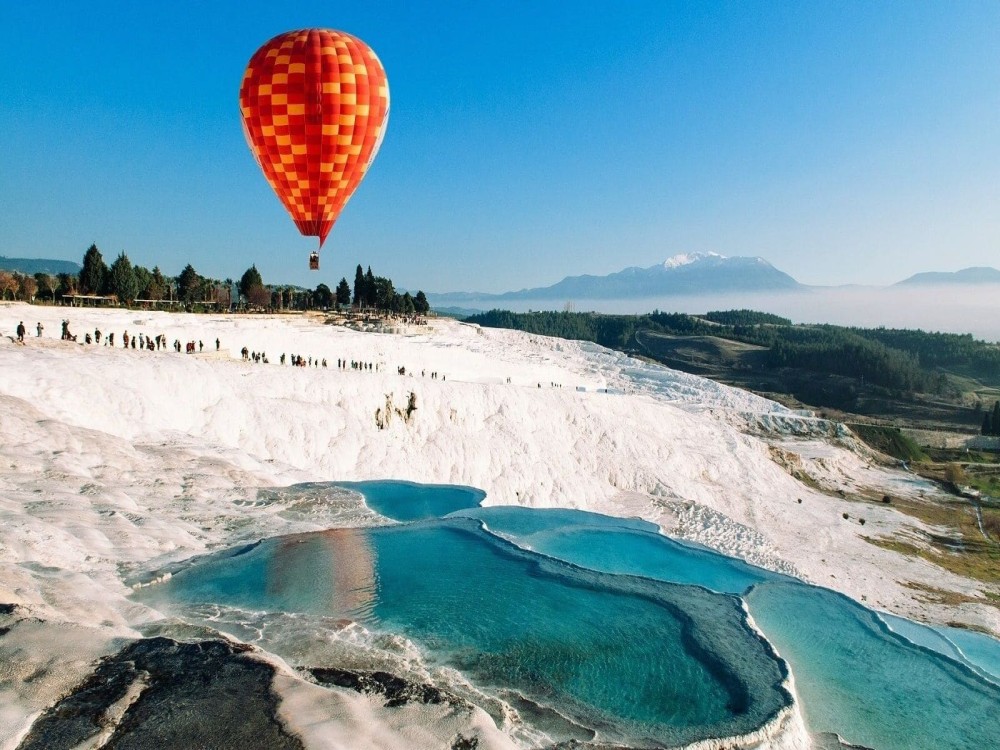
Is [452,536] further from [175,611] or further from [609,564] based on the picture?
[175,611]

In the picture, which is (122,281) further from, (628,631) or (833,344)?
(833,344)

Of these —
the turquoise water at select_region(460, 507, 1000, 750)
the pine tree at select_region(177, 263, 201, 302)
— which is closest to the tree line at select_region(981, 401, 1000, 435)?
the turquoise water at select_region(460, 507, 1000, 750)

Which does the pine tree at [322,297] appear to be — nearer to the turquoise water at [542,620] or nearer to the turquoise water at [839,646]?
the turquoise water at [839,646]

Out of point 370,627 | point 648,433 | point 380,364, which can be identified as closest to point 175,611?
point 370,627

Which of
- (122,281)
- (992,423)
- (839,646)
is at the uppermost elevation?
(122,281)

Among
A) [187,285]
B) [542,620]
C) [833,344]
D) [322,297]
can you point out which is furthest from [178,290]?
[833,344]

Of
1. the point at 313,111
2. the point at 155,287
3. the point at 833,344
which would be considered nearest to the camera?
the point at 313,111
